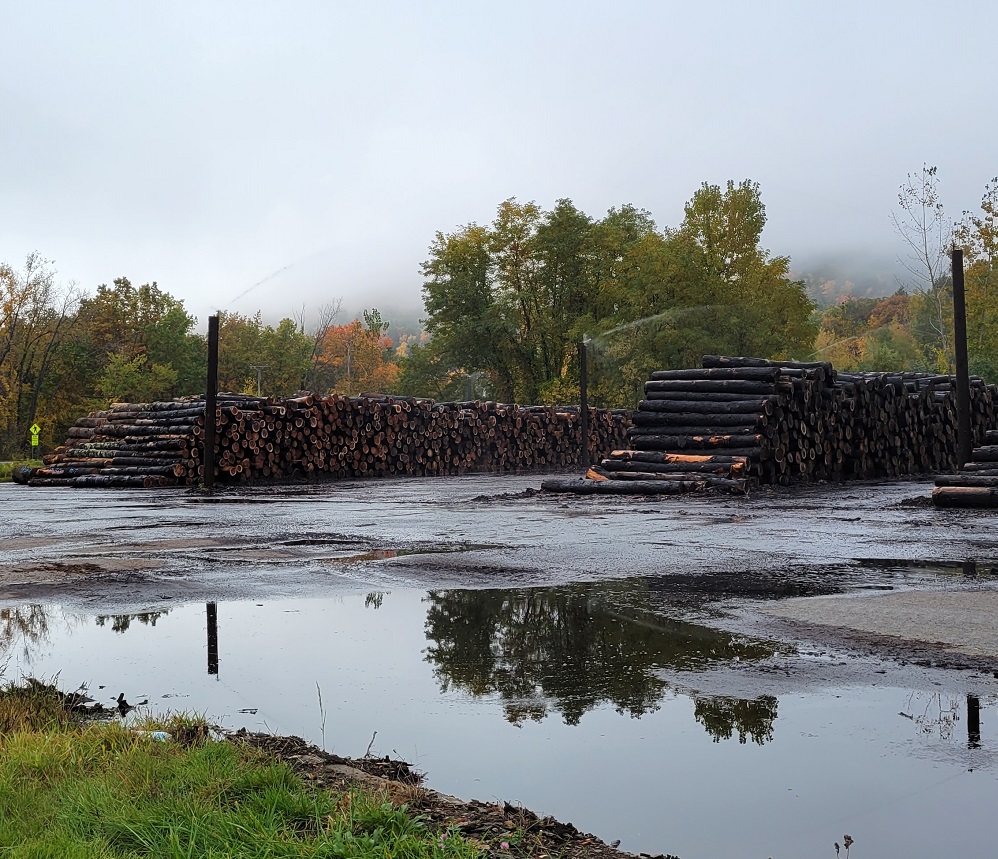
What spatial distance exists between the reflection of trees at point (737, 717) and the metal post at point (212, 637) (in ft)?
7.18

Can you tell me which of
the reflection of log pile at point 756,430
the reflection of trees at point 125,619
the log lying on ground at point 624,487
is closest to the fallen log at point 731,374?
the reflection of log pile at point 756,430

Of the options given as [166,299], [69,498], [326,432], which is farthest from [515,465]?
[166,299]

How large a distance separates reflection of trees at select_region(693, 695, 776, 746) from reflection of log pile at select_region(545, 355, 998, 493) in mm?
14066

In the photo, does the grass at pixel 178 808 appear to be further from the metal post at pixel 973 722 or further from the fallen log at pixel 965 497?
the fallen log at pixel 965 497

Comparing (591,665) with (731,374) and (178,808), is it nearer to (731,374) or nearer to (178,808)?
(178,808)

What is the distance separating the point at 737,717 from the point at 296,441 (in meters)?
23.9

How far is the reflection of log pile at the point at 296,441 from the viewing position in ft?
81.7

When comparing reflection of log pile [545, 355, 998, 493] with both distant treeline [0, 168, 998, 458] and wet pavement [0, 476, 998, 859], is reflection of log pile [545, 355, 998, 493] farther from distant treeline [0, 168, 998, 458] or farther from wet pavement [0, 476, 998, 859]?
distant treeline [0, 168, 998, 458]

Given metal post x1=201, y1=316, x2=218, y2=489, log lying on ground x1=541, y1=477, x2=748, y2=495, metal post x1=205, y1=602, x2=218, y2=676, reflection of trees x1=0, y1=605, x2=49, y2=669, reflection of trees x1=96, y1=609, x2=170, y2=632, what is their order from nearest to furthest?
metal post x1=205, y1=602, x2=218, y2=676 < reflection of trees x1=0, y1=605, x2=49, y2=669 < reflection of trees x1=96, y1=609, x2=170, y2=632 < log lying on ground x1=541, y1=477, x2=748, y2=495 < metal post x1=201, y1=316, x2=218, y2=489

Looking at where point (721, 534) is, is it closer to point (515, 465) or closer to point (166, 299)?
point (515, 465)

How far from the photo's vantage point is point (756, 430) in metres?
19.4

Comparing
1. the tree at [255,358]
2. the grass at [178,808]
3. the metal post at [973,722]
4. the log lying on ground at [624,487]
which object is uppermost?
the tree at [255,358]

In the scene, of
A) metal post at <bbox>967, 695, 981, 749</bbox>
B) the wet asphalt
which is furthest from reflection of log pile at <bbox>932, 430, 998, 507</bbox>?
metal post at <bbox>967, 695, 981, 749</bbox>

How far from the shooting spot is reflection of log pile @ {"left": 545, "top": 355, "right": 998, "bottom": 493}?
18953 mm
